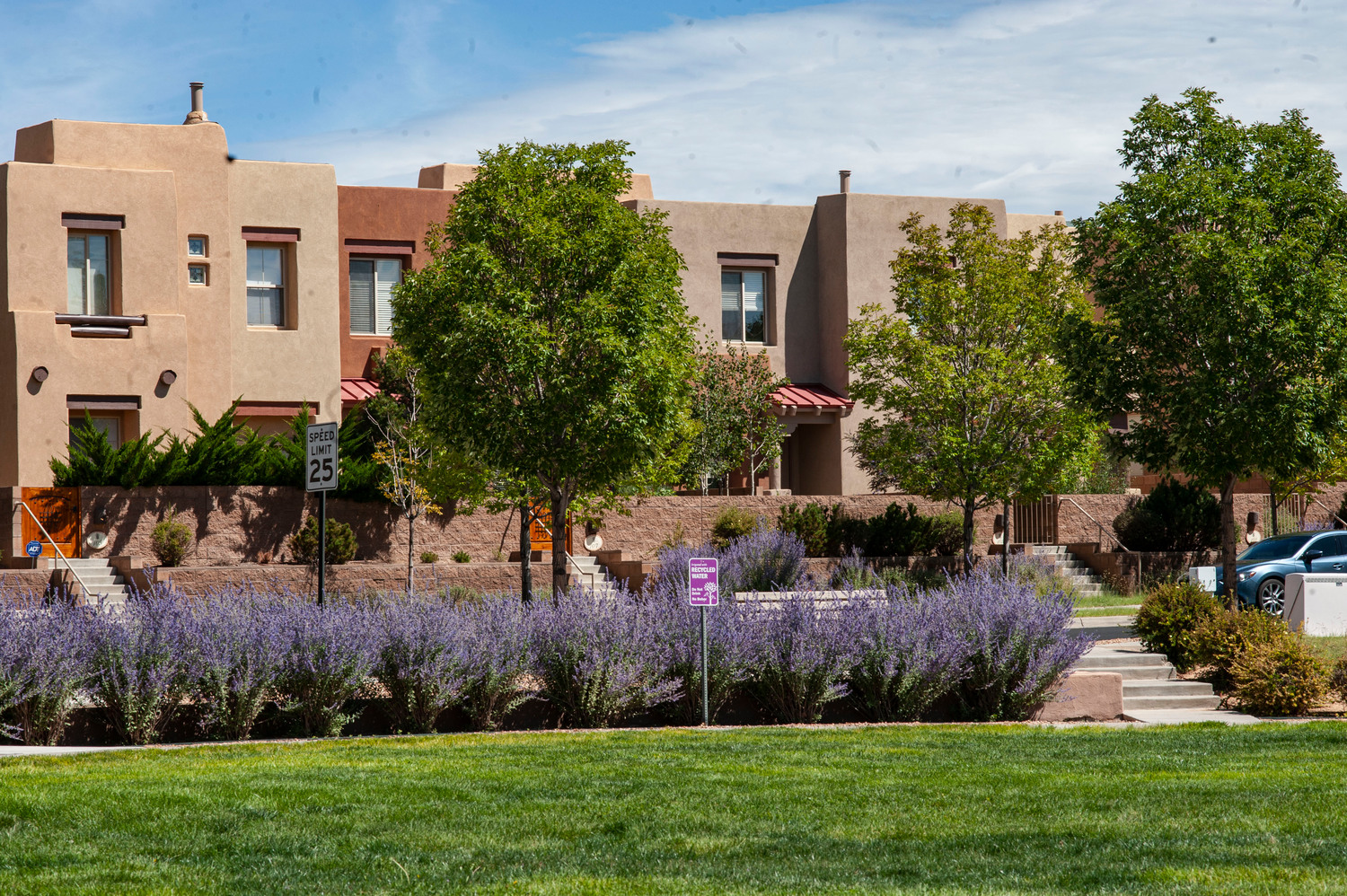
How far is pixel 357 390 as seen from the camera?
30984mm

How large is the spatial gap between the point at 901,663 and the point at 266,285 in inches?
804

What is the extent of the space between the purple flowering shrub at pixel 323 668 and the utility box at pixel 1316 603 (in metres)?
15.5

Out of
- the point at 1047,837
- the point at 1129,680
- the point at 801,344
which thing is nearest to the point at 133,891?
the point at 1047,837

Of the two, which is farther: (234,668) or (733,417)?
(733,417)

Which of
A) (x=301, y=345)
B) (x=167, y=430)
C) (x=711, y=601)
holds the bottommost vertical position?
(x=711, y=601)

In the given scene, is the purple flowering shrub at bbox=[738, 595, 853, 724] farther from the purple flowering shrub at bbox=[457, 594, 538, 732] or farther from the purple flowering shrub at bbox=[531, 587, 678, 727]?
the purple flowering shrub at bbox=[457, 594, 538, 732]

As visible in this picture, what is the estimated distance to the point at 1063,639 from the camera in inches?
600

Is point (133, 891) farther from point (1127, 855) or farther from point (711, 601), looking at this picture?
point (711, 601)

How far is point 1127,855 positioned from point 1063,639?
789cm

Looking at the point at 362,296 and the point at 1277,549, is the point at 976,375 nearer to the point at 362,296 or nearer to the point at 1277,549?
the point at 1277,549

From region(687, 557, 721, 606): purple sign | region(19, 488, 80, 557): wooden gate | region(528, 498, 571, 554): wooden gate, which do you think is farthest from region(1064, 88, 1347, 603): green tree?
region(19, 488, 80, 557): wooden gate

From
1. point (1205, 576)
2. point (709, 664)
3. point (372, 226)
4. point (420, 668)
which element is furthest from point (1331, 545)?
point (372, 226)

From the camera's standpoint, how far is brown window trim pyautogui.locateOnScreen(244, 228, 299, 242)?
99.5 ft

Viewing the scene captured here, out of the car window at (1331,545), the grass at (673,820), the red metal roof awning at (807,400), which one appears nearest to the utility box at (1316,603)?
the car window at (1331,545)
